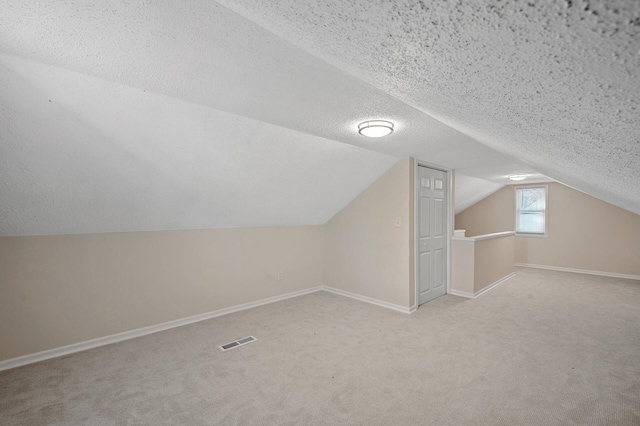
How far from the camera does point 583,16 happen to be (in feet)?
1.31

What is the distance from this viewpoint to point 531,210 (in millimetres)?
6773

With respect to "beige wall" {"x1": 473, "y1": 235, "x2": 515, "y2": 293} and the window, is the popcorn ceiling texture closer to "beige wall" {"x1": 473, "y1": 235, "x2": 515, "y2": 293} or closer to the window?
"beige wall" {"x1": 473, "y1": 235, "x2": 515, "y2": 293}

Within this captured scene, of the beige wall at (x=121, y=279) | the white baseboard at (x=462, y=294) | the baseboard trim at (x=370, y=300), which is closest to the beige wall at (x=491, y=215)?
the white baseboard at (x=462, y=294)

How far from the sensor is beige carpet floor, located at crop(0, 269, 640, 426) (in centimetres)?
194

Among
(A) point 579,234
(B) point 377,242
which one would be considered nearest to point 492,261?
(B) point 377,242

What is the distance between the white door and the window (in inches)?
133

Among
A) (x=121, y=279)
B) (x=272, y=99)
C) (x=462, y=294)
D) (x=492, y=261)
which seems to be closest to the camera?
(x=272, y=99)

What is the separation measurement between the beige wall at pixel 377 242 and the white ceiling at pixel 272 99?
1.20 ft

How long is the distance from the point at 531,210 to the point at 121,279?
786cm

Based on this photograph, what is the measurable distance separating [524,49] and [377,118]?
1.91m

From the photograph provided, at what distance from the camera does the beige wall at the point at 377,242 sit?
3.89 m

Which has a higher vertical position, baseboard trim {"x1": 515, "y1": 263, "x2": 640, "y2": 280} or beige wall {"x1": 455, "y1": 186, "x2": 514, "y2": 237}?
beige wall {"x1": 455, "y1": 186, "x2": 514, "y2": 237}

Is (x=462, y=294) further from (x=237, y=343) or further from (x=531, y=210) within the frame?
(x=531, y=210)

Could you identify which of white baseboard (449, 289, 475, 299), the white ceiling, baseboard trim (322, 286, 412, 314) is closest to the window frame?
white baseboard (449, 289, 475, 299)
